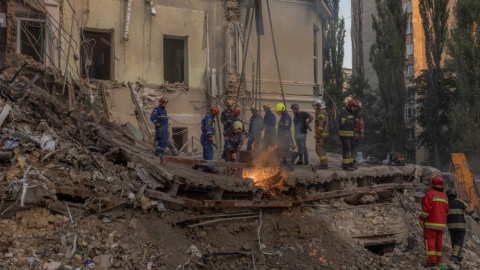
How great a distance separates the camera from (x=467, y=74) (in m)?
22.9

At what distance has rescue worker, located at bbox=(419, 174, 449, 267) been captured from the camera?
31.2ft

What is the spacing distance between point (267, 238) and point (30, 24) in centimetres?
952

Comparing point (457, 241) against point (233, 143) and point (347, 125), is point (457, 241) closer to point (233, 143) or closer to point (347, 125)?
point (347, 125)

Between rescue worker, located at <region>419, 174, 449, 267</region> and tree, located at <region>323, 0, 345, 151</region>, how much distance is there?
1905cm

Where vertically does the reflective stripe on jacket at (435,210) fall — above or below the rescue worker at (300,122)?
below

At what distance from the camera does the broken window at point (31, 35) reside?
13852 mm

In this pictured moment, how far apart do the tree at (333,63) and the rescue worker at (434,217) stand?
19.1m

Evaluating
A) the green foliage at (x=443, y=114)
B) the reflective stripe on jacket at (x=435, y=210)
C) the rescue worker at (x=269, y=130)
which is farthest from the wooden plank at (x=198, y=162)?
the green foliage at (x=443, y=114)

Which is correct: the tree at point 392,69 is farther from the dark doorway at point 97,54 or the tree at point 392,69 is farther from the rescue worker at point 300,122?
the dark doorway at point 97,54

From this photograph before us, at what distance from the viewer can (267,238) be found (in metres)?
9.27

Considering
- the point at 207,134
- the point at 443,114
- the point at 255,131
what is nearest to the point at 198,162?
the point at 207,134

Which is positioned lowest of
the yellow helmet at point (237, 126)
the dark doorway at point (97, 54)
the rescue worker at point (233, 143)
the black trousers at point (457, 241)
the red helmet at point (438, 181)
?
the black trousers at point (457, 241)

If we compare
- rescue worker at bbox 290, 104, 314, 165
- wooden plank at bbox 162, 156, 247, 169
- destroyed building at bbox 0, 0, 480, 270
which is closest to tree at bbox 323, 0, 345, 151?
destroyed building at bbox 0, 0, 480, 270

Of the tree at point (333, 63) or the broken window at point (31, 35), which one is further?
the tree at point (333, 63)
